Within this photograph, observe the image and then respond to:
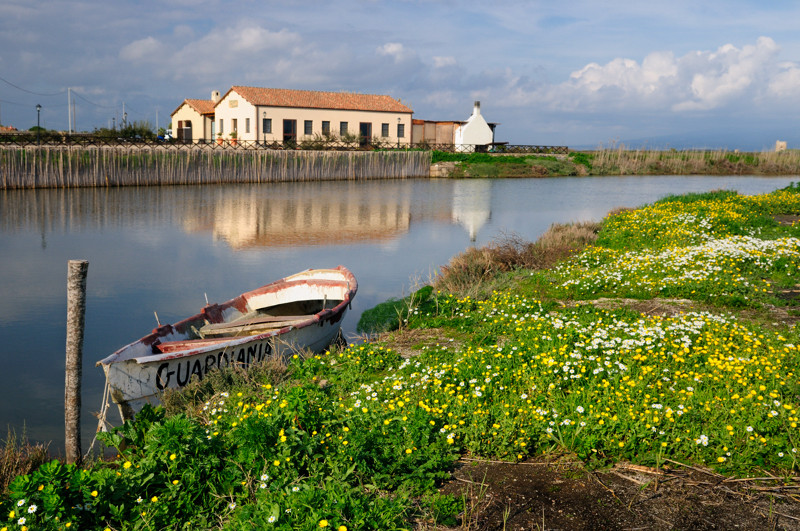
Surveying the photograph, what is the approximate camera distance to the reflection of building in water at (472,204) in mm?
28477

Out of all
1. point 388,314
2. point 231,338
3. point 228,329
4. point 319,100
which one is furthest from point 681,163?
point 231,338

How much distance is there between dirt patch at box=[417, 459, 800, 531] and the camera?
464cm

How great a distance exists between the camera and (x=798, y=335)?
8227mm

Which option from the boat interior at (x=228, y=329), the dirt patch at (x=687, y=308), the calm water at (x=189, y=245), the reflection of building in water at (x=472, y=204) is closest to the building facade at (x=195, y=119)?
the calm water at (x=189, y=245)

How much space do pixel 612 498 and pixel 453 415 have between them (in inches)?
65.6

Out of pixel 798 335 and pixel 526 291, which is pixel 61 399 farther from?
pixel 798 335

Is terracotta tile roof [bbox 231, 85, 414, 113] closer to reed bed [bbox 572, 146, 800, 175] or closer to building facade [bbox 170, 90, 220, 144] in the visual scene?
building facade [bbox 170, 90, 220, 144]

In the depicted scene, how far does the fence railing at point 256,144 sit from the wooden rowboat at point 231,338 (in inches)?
1189

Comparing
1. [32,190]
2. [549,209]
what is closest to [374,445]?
[549,209]

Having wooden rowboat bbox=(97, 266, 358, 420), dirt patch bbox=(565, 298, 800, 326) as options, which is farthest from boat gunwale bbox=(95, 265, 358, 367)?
dirt patch bbox=(565, 298, 800, 326)

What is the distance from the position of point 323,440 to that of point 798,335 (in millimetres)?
6323

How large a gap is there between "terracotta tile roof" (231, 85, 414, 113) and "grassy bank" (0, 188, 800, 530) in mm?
46491

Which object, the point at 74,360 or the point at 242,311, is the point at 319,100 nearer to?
the point at 242,311

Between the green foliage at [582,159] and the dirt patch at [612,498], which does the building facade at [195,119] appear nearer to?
the green foliage at [582,159]
